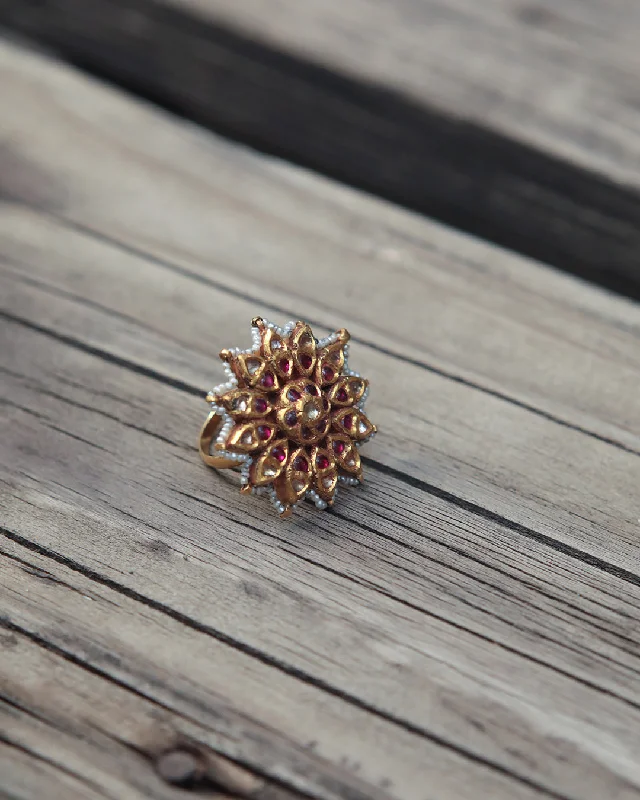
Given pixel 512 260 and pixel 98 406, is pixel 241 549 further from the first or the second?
pixel 512 260

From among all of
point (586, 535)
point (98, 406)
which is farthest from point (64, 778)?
point (586, 535)

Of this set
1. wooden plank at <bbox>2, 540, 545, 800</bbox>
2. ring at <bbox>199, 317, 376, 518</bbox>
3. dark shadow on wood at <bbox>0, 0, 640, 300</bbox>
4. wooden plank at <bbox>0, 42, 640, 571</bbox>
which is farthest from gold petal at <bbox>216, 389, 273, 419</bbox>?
dark shadow on wood at <bbox>0, 0, 640, 300</bbox>

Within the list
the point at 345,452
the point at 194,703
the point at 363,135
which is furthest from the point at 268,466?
the point at 363,135

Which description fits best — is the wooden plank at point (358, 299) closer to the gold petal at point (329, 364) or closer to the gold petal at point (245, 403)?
the gold petal at point (329, 364)

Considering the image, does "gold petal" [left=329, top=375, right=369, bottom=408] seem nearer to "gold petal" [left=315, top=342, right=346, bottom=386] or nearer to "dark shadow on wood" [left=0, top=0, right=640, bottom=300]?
"gold petal" [left=315, top=342, right=346, bottom=386]

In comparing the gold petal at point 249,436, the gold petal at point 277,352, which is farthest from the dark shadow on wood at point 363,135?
the gold petal at point 249,436

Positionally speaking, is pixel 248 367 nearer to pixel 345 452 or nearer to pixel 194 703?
pixel 345 452
